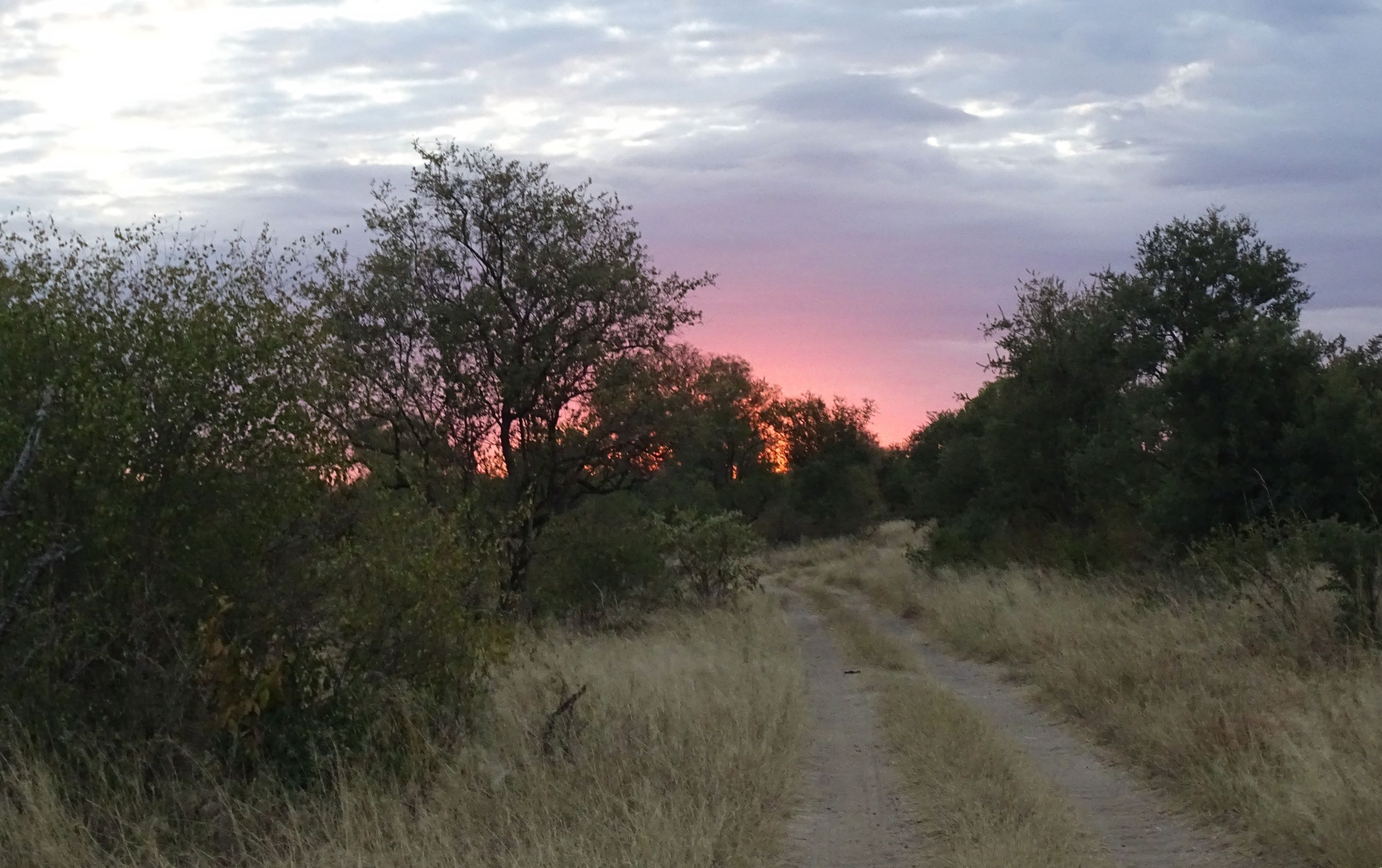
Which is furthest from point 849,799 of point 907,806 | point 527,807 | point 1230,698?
point 1230,698

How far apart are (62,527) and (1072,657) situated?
10.2 m

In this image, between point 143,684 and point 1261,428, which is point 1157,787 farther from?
point 1261,428

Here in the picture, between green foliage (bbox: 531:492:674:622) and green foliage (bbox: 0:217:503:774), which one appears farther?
green foliage (bbox: 531:492:674:622)

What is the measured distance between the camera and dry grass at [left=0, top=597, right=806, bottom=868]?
6.43 meters

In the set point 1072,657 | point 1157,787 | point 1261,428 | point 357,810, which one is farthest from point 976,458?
point 357,810

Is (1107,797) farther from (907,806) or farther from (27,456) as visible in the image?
(27,456)

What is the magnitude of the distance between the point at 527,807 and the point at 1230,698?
612 cm

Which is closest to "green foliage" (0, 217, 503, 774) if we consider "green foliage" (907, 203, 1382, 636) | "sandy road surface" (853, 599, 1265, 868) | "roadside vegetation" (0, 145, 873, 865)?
"roadside vegetation" (0, 145, 873, 865)

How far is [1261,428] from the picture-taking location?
617 inches

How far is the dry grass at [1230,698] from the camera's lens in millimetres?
6680

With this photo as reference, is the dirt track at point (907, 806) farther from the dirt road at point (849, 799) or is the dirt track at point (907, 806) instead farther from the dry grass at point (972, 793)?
the dry grass at point (972, 793)

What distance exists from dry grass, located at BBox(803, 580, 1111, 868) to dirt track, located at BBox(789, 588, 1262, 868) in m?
0.14

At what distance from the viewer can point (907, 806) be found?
8.04 m

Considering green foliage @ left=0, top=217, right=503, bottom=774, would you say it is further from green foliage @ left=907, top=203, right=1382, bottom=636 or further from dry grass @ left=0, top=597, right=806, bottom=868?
green foliage @ left=907, top=203, right=1382, bottom=636
